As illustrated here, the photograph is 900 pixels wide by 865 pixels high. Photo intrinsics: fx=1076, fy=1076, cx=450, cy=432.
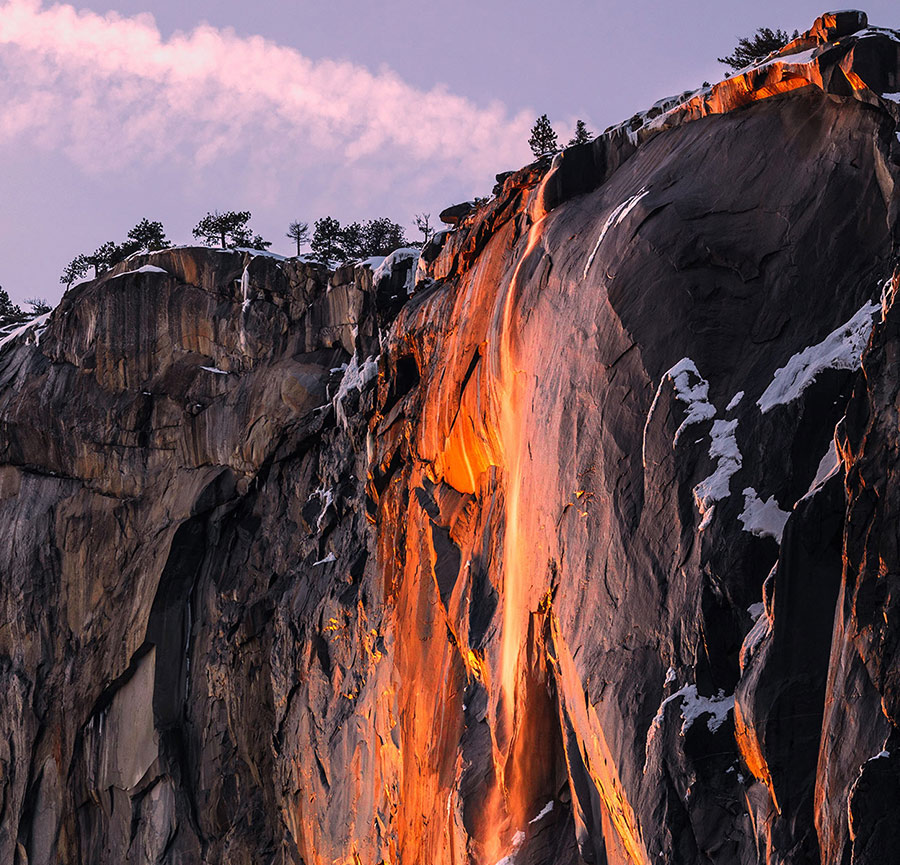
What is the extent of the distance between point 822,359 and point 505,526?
7456 mm

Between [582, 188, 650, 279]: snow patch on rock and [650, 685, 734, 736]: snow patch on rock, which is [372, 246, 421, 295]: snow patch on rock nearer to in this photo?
[582, 188, 650, 279]: snow patch on rock

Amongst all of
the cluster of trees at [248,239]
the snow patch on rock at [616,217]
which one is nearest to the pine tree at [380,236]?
the cluster of trees at [248,239]

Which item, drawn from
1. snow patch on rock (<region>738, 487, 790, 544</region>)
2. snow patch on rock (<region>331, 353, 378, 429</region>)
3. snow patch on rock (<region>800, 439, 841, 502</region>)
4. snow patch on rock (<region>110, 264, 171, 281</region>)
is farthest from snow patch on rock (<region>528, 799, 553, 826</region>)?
snow patch on rock (<region>110, 264, 171, 281</region>)

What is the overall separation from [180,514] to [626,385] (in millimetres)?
20750

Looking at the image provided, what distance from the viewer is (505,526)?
18.5 metres

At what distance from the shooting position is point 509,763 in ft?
54.1

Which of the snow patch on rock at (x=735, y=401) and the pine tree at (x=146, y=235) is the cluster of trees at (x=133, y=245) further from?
the snow patch on rock at (x=735, y=401)

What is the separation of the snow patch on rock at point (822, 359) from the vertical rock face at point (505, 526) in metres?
0.05

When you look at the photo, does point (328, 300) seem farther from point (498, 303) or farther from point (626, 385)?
point (626, 385)

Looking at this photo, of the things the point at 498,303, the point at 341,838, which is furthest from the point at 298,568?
the point at 498,303

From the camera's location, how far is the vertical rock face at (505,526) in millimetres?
11211

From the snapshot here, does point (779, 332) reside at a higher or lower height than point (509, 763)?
higher

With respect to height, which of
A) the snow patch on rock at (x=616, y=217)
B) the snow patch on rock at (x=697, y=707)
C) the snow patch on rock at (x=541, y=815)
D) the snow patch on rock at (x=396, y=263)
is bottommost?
the snow patch on rock at (x=541, y=815)

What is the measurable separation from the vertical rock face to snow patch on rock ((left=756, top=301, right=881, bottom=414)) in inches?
2.0
